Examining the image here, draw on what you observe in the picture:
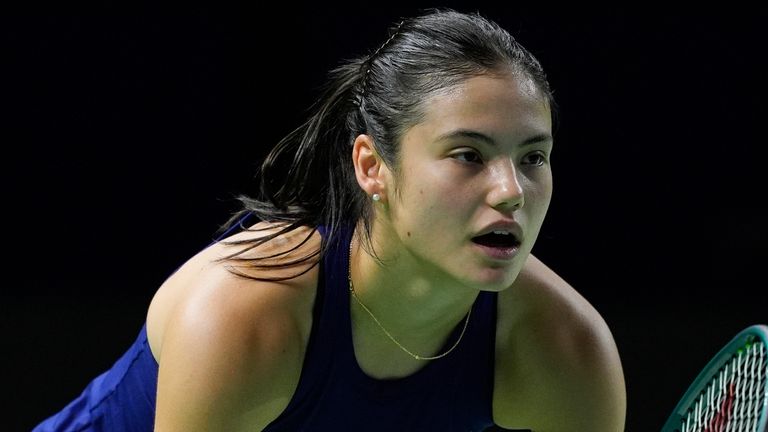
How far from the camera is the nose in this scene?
5.80 feet

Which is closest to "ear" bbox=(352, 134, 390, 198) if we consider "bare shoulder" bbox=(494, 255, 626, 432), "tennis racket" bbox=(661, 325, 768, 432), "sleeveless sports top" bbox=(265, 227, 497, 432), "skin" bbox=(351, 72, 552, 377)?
"skin" bbox=(351, 72, 552, 377)

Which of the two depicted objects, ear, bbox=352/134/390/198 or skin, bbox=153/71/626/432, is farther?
ear, bbox=352/134/390/198

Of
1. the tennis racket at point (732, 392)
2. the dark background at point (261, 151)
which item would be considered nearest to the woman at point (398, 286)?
the tennis racket at point (732, 392)

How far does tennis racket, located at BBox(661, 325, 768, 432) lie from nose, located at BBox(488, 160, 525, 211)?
37 cm

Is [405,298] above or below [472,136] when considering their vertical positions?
below

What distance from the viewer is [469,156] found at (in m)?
1.80

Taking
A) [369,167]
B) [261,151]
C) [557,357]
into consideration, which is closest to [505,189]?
[369,167]

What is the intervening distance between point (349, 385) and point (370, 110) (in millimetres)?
423

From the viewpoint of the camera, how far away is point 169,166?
382 cm

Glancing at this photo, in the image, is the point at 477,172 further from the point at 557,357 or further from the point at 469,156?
the point at 557,357

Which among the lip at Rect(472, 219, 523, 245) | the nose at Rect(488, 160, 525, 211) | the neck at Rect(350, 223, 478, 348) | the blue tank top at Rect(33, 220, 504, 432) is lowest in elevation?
the blue tank top at Rect(33, 220, 504, 432)

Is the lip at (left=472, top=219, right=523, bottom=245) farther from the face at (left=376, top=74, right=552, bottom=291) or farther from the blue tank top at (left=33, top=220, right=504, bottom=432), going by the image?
the blue tank top at (left=33, top=220, right=504, bottom=432)

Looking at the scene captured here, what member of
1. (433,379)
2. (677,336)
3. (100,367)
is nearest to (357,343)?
(433,379)

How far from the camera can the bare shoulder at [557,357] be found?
6.70ft
